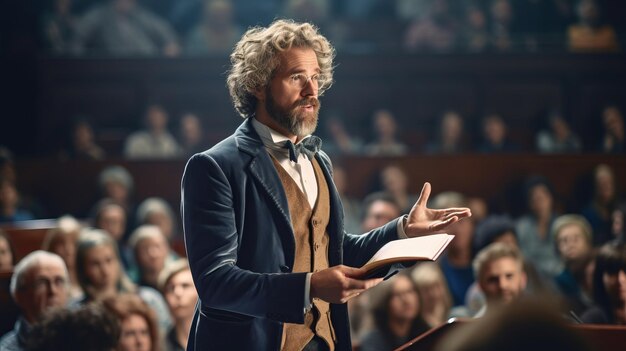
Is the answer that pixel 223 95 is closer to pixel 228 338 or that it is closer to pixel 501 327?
pixel 228 338

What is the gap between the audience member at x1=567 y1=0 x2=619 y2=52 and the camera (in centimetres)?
890

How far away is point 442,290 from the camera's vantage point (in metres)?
5.27

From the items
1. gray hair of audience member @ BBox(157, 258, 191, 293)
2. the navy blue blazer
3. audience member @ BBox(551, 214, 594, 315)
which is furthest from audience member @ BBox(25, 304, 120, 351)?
audience member @ BBox(551, 214, 594, 315)

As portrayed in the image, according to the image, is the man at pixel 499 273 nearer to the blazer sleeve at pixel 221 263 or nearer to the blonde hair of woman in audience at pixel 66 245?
the blonde hair of woman in audience at pixel 66 245

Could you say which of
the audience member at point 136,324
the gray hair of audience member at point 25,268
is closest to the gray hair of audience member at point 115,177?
the gray hair of audience member at point 25,268

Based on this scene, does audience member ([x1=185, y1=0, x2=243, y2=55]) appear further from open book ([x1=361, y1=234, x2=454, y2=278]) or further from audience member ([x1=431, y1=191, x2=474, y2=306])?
open book ([x1=361, y1=234, x2=454, y2=278])

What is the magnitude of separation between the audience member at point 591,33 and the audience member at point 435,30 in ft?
3.54

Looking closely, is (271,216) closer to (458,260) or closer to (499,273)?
(499,273)

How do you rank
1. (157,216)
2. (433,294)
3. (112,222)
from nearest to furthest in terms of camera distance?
(433,294) → (112,222) → (157,216)

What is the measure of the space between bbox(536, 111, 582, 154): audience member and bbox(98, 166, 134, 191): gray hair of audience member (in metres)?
3.37

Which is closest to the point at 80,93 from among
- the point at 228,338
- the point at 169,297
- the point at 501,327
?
the point at 169,297

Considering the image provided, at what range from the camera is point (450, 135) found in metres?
8.23

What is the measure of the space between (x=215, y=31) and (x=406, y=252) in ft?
23.8

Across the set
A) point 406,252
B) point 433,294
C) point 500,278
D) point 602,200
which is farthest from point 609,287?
point 602,200
